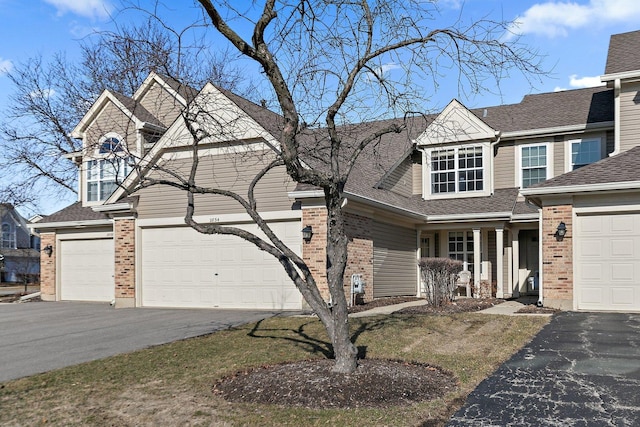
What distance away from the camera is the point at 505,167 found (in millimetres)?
19875

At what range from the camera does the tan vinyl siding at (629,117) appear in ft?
49.8

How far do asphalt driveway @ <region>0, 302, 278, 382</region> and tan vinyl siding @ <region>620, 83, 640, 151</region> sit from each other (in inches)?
409

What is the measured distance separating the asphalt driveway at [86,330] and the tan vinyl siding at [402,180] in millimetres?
6695

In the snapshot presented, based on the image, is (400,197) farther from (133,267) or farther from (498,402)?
(498,402)

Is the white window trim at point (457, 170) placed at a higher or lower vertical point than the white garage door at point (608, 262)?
higher

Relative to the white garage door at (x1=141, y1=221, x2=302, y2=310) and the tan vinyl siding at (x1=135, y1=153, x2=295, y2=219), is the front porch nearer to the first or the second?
the white garage door at (x1=141, y1=221, x2=302, y2=310)

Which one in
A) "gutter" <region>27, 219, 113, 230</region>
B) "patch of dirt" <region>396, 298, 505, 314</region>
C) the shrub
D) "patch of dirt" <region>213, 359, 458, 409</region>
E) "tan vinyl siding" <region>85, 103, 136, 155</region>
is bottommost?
"patch of dirt" <region>396, 298, 505, 314</region>

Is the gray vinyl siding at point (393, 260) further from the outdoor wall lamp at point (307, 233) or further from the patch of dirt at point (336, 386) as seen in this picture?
the patch of dirt at point (336, 386)

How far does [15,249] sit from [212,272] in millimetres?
42436

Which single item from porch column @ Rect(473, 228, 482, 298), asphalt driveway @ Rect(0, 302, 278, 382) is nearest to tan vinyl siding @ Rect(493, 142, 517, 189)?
porch column @ Rect(473, 228, 482, 298)

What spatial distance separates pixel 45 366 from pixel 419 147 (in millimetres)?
14593

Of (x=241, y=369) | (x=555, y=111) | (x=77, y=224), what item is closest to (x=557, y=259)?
(x=555, y=111)

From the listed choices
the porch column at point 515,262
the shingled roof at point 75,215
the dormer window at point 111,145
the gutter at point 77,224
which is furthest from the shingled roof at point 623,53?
the shingled roof at point 75,215

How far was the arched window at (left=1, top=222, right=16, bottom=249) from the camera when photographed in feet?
168
